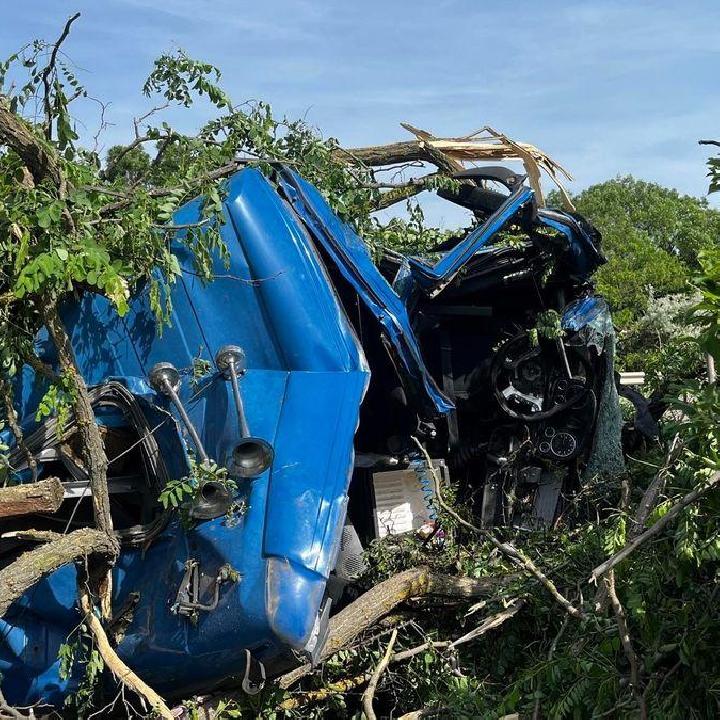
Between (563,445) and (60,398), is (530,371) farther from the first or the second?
(60,398)

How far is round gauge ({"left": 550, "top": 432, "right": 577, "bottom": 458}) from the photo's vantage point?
6.71 metres

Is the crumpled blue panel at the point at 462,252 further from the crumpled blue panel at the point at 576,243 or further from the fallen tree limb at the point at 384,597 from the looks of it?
the fallen tree limb at the point at 384,597

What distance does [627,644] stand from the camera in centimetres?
405

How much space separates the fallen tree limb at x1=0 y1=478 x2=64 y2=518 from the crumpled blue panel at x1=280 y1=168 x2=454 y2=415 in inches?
73.1

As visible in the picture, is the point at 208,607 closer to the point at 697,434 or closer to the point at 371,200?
the point at 697,434

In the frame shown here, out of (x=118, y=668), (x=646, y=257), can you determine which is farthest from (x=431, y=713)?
(x=646, y=257)

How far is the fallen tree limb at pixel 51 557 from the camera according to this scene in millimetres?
3795

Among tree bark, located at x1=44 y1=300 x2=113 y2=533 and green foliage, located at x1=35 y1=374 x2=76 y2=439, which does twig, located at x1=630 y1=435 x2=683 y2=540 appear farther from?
green foliage, located at x1=35 y1=374 x2=76 y2=439

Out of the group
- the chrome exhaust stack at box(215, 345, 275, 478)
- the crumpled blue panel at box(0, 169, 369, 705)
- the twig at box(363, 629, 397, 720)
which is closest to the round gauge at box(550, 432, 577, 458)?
the twig at box(363, 629, 397, 720)

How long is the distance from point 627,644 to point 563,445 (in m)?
2.77

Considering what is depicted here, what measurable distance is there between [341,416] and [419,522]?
2048 millimetres

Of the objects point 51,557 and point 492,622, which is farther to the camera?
point 492,622

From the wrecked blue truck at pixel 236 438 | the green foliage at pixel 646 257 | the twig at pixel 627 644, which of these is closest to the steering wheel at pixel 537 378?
the green foliage at pixel 646 257

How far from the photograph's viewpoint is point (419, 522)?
6.43 meters
